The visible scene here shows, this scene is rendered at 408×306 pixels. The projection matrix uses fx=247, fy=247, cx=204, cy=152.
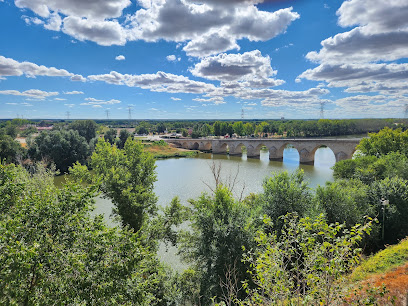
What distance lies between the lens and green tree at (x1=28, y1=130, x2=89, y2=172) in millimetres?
38406

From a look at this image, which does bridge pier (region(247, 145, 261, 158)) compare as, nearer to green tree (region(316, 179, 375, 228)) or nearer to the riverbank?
the riverbank

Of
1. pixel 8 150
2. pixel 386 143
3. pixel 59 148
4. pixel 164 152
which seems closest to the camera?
pixel 386 143

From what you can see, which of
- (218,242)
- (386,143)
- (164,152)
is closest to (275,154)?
(386,143)

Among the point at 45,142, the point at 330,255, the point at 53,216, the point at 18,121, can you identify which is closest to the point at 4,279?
the point at 53,216

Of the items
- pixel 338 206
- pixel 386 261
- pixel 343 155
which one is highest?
pixel 343 155

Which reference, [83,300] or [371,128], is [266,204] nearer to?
[83,300]

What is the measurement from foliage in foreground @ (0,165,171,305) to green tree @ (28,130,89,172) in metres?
37.2

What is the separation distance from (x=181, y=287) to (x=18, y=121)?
15049 cm

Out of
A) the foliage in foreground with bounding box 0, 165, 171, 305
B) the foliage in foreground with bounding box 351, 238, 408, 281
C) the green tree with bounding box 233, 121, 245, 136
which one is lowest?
the foliage in foreground with bounding box 351, 238, 408, 281

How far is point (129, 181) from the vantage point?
1351 centimetres

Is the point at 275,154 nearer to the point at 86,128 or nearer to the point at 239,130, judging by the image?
the point at 239,130

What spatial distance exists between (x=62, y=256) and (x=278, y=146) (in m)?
51.0

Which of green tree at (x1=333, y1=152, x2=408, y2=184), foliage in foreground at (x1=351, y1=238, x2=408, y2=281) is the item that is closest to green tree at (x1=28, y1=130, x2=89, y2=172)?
green tree at (x1=333, y1=152, x2=408, y2=184)

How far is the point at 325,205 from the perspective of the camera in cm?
1461
